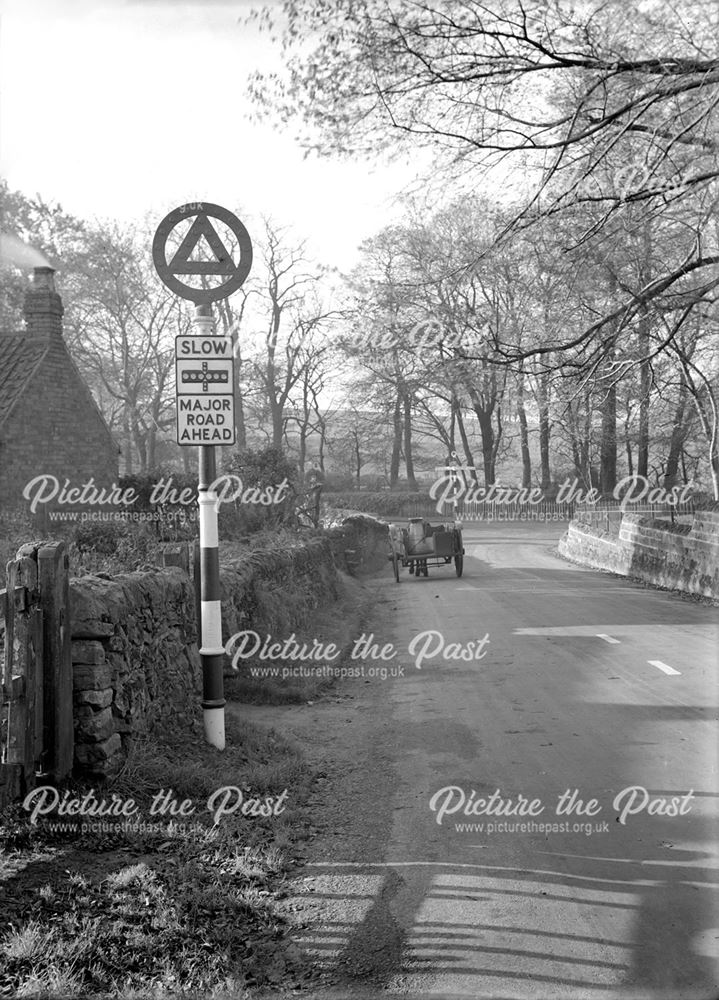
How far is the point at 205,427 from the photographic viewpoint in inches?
270

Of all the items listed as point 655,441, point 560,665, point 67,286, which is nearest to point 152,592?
point 560,665

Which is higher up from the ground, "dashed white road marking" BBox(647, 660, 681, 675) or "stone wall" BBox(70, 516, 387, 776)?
"stone wall" BBox(70, 516, 387, 776)

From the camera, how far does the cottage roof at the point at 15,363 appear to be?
20.6 m

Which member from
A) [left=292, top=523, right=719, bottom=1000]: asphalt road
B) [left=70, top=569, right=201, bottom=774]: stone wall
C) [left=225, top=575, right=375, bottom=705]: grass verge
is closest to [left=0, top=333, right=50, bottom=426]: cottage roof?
[left=225, top=575, right=375, bottom=705]: grass verge

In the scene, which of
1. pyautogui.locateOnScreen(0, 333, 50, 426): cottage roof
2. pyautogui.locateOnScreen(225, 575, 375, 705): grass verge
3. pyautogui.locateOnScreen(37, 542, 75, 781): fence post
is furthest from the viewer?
pyautogui.locateOnScreen(0, 333, 50, 426): cottage roof

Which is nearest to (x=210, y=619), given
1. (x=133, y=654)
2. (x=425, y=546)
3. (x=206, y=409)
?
(x=133, y=654)

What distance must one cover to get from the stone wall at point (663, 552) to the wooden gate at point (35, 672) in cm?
1345

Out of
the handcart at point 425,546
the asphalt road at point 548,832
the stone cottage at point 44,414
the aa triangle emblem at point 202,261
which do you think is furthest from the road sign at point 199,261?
the handcart at point 425,546

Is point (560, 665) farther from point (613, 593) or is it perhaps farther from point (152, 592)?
point (613, 593)

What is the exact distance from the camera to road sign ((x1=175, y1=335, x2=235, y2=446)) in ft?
22.5

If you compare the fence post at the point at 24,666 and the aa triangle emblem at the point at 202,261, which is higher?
the aa triangle emblem at the point at 202,261

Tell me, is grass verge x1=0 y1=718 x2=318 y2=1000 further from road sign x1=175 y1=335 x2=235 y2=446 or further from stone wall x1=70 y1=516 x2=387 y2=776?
road sign x1=175 y1=335 x2=235 y2=446

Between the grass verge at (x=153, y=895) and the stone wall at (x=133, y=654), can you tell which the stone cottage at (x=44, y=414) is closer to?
the stone wall at (x=133, y=654)

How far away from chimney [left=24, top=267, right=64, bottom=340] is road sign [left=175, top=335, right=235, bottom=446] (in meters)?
16.2
